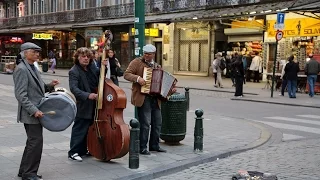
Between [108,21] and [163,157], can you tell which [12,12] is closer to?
[108,21]

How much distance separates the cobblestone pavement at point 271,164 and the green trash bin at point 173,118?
1.01 metres

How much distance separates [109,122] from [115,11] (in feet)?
105

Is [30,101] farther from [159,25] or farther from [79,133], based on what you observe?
[159,25]

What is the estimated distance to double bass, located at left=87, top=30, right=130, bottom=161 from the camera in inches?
259

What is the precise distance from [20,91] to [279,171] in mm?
4008

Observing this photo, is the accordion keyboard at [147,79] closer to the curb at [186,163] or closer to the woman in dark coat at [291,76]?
the curb at [186,163]

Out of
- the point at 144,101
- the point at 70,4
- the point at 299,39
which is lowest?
the point at 144,101

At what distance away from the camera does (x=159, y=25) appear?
35188 mm

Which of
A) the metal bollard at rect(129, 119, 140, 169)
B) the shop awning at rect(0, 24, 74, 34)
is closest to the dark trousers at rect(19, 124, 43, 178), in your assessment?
the metal bollard at rect(129, 119, 140, 169)

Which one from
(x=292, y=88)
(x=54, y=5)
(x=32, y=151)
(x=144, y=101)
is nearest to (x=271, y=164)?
(x=144, y=101)

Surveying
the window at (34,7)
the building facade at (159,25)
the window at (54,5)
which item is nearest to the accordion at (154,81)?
the building facade at (159,25)

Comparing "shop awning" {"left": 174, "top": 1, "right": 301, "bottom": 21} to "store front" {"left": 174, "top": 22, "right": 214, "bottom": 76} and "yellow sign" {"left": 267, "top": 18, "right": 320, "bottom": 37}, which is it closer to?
"yellow sign" {"left": 267, "top": 18, "right": 320, "bottom": 37}

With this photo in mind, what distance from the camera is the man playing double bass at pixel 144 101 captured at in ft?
24.0

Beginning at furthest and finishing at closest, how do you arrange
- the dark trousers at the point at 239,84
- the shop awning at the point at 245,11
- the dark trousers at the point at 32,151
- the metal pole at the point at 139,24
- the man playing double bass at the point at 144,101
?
the shop awning at the point at 245,11
the dark trousers at the point at 239,84
the metal pole at the point at 139,24
the man playing double bass at the point at 144,101
the dark trousers at the point at 32,151
